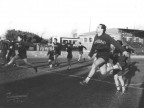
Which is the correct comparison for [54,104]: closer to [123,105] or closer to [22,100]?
[22,100]

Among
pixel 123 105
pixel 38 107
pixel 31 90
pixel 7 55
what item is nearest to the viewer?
pixel 38 107

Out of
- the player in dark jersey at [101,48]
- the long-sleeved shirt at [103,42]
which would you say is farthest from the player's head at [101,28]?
the long-sleeved shirt at [103,42]

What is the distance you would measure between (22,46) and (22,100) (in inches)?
340

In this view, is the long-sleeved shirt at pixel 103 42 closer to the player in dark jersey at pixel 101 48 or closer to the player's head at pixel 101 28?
the player in dark jersey at pixel 101 48

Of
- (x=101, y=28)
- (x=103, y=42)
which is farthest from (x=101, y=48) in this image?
(x=101, y=28)

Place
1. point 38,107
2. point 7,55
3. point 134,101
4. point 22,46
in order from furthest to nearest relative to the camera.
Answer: point 7,55 → point 22,46 → point 134,101 → point 38,107

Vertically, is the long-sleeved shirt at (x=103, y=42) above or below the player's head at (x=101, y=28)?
below

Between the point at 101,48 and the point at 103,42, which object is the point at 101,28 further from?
the point at 101,48

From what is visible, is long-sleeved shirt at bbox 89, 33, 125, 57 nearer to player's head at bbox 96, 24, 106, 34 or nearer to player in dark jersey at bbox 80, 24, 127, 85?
player in dark jersey at bbox 80, 24, 127, 85

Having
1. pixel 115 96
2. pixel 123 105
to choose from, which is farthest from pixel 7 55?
pixel 123 105

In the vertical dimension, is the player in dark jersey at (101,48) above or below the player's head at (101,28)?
below

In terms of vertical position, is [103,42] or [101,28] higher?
[101,28]

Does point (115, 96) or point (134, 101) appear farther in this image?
point (115, 96)

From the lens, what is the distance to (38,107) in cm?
686
